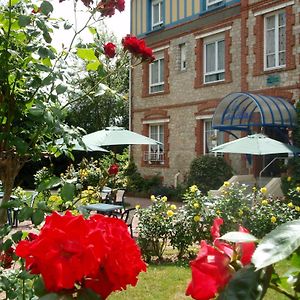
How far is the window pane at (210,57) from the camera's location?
18328mm

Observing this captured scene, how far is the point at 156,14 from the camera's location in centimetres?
2155

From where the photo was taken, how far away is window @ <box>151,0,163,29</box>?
69.7 feet

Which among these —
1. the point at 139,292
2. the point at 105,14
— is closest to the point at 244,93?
the point at 139,292

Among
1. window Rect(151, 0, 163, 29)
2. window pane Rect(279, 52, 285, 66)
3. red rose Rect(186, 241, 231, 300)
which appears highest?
window Rect(151, 0, 163, 29)

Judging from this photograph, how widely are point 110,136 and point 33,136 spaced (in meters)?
10.5

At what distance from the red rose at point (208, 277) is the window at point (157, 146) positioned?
1976 centimetres

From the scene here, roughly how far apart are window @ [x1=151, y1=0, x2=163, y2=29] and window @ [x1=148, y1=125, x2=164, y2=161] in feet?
15.1

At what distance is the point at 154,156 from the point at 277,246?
20.4 metres

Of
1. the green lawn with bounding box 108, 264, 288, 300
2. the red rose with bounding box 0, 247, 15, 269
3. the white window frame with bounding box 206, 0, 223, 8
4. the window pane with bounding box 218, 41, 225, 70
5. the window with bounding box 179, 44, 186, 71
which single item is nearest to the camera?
the red rose with bounding box 0, 247, 15, 269

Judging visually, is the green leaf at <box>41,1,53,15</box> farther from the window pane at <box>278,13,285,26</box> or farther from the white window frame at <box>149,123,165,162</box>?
the white window frame at <box>149,123,165,162</box>

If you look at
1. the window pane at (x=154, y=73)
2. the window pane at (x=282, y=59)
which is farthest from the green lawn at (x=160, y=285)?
the window pane at (x=154, y=73)

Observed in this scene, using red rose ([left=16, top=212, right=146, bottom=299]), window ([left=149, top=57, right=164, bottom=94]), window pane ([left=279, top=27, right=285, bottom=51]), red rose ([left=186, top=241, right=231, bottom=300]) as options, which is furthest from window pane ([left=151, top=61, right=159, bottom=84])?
red rose ([left=186, top=241, right=231, bottom=300])

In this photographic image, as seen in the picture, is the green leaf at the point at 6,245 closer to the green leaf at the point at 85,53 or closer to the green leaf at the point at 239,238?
the green leaf at the point at 85,53

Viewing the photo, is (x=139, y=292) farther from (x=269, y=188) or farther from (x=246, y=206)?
(x=269, y=188)
